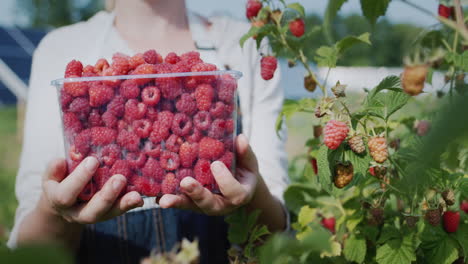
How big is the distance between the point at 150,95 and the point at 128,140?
0.09 m

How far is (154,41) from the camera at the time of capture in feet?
5.34

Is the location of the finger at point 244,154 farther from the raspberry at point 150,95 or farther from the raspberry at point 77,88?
the raspberry at point 77,88

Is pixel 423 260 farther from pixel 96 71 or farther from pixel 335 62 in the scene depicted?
pixel 96 71

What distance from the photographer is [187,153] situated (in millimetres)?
852

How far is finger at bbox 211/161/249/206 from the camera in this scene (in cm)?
86

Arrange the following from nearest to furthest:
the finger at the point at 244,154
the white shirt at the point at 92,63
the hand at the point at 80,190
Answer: the hand at the point at 80,190 → the finger at the point at 244,154 → the white shirt at the point at 92,63

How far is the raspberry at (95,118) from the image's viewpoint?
0.85 metres

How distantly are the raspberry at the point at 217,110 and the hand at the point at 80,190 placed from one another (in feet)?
0.65

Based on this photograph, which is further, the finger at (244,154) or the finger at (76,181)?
the finger at (244,154)

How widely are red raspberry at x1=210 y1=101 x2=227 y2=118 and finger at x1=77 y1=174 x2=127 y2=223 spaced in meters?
0.20

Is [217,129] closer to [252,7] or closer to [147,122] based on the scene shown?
[147,122]

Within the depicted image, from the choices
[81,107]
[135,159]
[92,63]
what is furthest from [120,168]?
[92,63]

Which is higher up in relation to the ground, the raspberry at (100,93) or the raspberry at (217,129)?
the raspberry at (100,93)

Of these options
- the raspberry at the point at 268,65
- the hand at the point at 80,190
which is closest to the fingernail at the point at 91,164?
the hand at the point at 80,190
